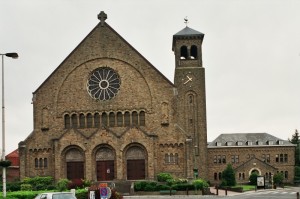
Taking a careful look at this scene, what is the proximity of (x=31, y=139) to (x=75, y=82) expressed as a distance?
28.0ft

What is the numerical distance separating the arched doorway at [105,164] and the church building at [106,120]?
0.12 m

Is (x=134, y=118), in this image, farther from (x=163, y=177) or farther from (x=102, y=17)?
(x=102, y=17)

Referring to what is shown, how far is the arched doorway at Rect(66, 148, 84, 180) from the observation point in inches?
2537

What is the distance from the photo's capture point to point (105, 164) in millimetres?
64188

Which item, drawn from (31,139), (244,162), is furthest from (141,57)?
(244,162)

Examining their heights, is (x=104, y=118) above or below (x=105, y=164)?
above

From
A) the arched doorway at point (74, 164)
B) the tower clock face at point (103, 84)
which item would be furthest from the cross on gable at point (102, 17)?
the arched doorway at point (74, 164)

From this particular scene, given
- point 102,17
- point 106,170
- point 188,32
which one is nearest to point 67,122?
point 106,170

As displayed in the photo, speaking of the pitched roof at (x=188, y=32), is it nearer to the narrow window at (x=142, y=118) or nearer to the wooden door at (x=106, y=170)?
the narrow window at (x=142, y=118)

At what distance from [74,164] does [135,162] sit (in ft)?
23.5

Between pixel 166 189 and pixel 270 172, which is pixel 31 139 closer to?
pixel 166 189

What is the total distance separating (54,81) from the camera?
2635 inches

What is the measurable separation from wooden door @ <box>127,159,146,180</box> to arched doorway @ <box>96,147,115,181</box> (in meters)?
1.86

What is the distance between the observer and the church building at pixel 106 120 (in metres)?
63.5
